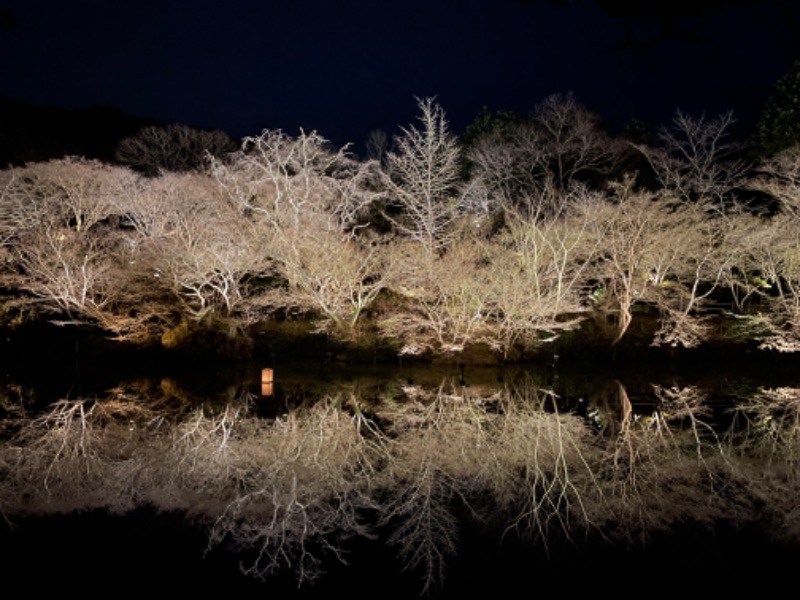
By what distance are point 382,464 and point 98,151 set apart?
36897 millimetres

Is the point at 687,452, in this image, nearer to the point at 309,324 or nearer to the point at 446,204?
the point at 309,324

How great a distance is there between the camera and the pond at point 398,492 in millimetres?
6129

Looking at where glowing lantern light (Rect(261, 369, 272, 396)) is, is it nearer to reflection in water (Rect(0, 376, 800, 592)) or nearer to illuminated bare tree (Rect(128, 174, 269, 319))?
reflection in water (Rect(0, 376, 800, 592))

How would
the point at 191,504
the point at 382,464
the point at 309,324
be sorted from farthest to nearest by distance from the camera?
the point at 309,324 < the point at 382,464 < the point at 191,504

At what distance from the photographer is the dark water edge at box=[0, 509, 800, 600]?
18.8 ft

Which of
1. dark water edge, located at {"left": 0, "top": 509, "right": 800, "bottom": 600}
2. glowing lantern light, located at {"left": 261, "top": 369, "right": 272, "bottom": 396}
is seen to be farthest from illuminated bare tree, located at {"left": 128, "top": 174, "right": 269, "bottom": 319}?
dark water edge, located at {"left": 0, "top": 509, "right": 800, "bottom": 600}

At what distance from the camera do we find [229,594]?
18.5 ft

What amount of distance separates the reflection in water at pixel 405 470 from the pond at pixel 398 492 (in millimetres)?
45

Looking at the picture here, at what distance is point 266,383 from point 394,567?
13.8 m

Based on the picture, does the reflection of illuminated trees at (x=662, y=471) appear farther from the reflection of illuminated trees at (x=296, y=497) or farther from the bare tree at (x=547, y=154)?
the bare tree at (x=547, y=154)

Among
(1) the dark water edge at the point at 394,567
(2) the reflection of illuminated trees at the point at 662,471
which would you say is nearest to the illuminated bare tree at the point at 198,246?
(2) the reflection of illuminated trees at the point at 662,471

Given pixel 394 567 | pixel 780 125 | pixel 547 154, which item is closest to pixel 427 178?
pixel 547 154

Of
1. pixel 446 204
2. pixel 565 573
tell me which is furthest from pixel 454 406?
pixel 446 204

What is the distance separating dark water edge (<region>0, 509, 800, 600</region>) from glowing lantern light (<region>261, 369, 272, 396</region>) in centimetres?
1062
